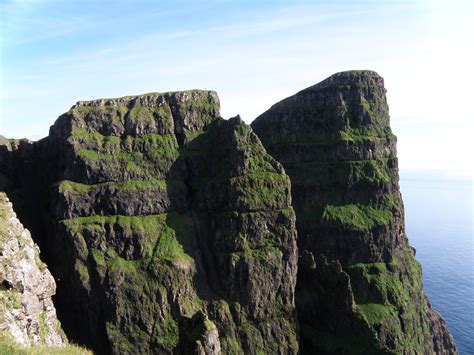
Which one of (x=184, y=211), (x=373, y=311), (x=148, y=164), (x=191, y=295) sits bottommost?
(x=373, y=311)

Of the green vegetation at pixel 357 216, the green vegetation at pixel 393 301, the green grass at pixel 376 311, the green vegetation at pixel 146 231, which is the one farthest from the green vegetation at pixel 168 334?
the green vegetation at pixel 357 216

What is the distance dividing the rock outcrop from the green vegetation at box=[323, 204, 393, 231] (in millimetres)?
92528

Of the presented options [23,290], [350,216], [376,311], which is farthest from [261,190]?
[23,290]

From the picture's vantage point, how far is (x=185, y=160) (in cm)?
11625

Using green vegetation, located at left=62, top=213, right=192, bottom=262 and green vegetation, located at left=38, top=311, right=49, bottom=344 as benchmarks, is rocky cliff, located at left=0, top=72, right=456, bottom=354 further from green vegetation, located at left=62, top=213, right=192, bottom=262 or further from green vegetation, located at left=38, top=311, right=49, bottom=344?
green vegetation, located at left=38, top=311, right=49, bottom=344

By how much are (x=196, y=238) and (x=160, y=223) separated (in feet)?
34.2

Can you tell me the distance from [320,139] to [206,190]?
1995 inches

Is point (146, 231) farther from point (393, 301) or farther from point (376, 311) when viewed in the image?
point (393, 301)

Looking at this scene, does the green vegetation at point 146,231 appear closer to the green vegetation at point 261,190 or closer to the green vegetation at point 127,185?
the green vegetation at point 127,185

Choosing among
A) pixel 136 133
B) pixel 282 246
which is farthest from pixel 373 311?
pixel 136 133

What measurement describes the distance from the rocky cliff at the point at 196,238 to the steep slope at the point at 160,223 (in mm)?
309

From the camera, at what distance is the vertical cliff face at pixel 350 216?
116562 mm

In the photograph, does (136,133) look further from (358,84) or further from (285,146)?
(358,84)

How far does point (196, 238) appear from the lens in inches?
4338
